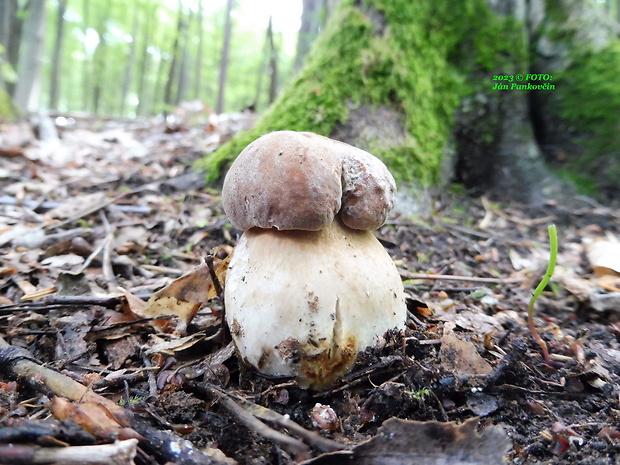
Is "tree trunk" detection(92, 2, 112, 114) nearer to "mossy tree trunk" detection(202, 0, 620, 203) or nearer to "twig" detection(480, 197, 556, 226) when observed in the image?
"mossy tree trunk" detection(202, 0, 620, 203)

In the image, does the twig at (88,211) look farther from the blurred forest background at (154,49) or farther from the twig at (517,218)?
the blurred forest background at (154,49)

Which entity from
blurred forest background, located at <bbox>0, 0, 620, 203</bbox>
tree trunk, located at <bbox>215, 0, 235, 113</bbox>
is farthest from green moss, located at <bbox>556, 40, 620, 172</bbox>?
tree trunk, located at <bbox>215, 0, 235, 113</bbox>

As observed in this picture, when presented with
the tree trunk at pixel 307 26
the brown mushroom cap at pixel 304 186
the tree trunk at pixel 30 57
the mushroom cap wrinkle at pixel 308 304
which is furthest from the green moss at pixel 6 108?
the mushroom cap wrinkle at pixel 308 304

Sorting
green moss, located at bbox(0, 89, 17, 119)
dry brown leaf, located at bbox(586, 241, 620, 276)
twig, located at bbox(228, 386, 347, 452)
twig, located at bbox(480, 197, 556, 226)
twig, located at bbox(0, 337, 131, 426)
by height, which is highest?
green moss, located at bbox(0, 89, 17, 119)

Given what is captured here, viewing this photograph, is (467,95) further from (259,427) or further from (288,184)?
(259,427)

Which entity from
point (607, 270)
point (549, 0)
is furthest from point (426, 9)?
point (607, 270)

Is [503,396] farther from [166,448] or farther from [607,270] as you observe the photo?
[607,270]
